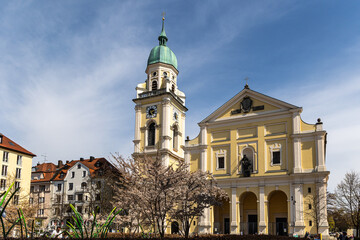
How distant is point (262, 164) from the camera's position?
45250mm

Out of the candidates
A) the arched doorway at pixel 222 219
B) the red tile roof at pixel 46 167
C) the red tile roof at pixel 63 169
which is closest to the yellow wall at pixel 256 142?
the arched doorway at pixel 222 219

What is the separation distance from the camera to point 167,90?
57719 millimetres

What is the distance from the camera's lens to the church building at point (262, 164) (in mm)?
41812

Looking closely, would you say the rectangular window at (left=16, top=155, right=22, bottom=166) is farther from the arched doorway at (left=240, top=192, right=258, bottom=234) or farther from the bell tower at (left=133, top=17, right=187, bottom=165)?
the arched doorway at (left=240, top=192, right=258, bottom=234)

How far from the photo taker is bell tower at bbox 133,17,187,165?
5531cm

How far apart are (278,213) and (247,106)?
13724mm

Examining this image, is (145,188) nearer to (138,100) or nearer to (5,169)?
(138,100)

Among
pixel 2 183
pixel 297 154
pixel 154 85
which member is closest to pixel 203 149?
pixel 297 154

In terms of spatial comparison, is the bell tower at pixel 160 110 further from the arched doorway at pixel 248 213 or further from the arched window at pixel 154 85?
the arched doorway at pixel 248 213

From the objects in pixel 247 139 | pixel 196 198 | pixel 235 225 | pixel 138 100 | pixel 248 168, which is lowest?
pixel 235 225

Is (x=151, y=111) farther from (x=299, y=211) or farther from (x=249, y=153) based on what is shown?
(x=299, y=211)

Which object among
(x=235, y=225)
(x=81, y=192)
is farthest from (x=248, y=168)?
(x=81, y=192)

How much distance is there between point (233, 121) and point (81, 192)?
108 feet

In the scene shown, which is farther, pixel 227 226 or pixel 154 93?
pixel 154 93
